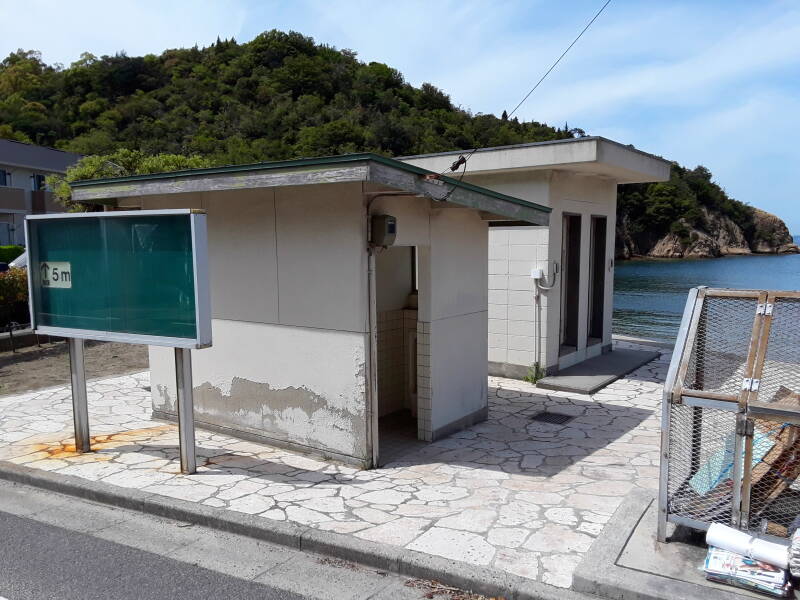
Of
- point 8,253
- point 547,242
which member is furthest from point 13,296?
point 8,253

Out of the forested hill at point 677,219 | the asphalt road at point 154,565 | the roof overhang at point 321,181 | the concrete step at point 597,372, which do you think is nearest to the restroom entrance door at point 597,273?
the concrete step at point 597,372

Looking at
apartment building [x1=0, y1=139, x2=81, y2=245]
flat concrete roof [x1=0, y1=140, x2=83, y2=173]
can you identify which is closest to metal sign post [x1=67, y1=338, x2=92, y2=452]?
apartment building [x1=0, y1=139, x2=81, y2=245]

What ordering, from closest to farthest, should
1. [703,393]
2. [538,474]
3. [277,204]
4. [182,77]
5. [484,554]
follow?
1. [703,393]
2. [484,554]
3. [538,474]
4. [277,204]
5. [182,77]

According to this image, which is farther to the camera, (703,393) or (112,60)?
(112,60)

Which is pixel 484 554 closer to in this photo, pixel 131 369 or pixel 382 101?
pixel 131 369

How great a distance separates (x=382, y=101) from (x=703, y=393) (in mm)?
52664

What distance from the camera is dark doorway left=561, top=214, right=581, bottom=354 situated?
1080 cm

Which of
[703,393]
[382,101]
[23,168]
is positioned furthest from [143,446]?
[382,101]

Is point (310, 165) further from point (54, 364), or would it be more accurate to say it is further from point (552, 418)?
point (54, 364)

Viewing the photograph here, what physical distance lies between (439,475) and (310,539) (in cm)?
170

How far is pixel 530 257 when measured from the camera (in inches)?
390

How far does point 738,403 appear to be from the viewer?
370 centimetres

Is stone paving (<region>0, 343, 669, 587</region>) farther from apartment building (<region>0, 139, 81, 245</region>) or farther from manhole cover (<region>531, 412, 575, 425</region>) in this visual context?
apartment building (<region>0, 139, 81, 245</region>)

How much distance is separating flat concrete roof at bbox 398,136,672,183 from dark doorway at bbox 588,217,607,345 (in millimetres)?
1127
